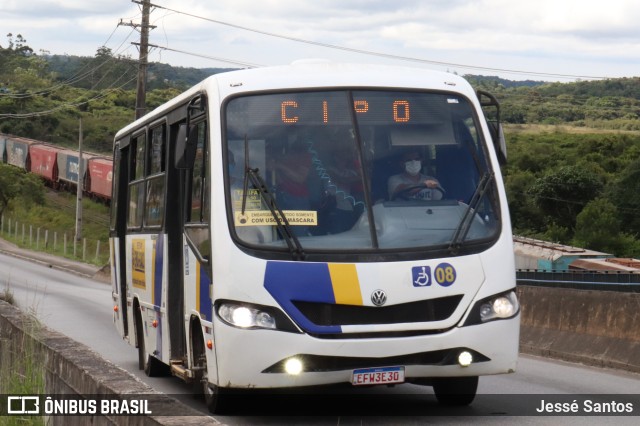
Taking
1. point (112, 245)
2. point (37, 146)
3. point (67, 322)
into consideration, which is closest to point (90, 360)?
point (112, 245)

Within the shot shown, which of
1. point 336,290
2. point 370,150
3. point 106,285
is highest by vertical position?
point 370,150

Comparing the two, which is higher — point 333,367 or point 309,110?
point 309,110

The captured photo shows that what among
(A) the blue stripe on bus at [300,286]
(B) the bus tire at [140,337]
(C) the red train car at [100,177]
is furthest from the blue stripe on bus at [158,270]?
(C) the red train car at [100,177]

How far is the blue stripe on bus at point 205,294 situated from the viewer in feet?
30.2

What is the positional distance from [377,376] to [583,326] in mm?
6817

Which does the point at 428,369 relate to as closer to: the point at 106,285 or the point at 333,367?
the point at 333,367

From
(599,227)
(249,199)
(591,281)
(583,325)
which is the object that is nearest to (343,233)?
(249,199)

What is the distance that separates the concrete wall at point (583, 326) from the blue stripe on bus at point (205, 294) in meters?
5.84

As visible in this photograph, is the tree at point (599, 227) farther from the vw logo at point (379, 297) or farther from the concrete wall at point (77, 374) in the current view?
the vw logo at point (379, 297)

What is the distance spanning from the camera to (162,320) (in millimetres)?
11539

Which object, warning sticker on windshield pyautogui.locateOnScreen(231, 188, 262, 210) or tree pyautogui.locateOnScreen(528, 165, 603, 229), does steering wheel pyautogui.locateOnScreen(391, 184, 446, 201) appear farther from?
tree pyautogui.locateOnScreen(528, 165, 603, 229)

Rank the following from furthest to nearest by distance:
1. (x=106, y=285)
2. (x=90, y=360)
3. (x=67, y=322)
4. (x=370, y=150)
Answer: (x=106, y=285), (x=67, y=322), (x=370, y=150), (x=90, y=360)

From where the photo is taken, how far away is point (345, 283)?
28.6 ft

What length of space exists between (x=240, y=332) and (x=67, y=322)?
14898mm
